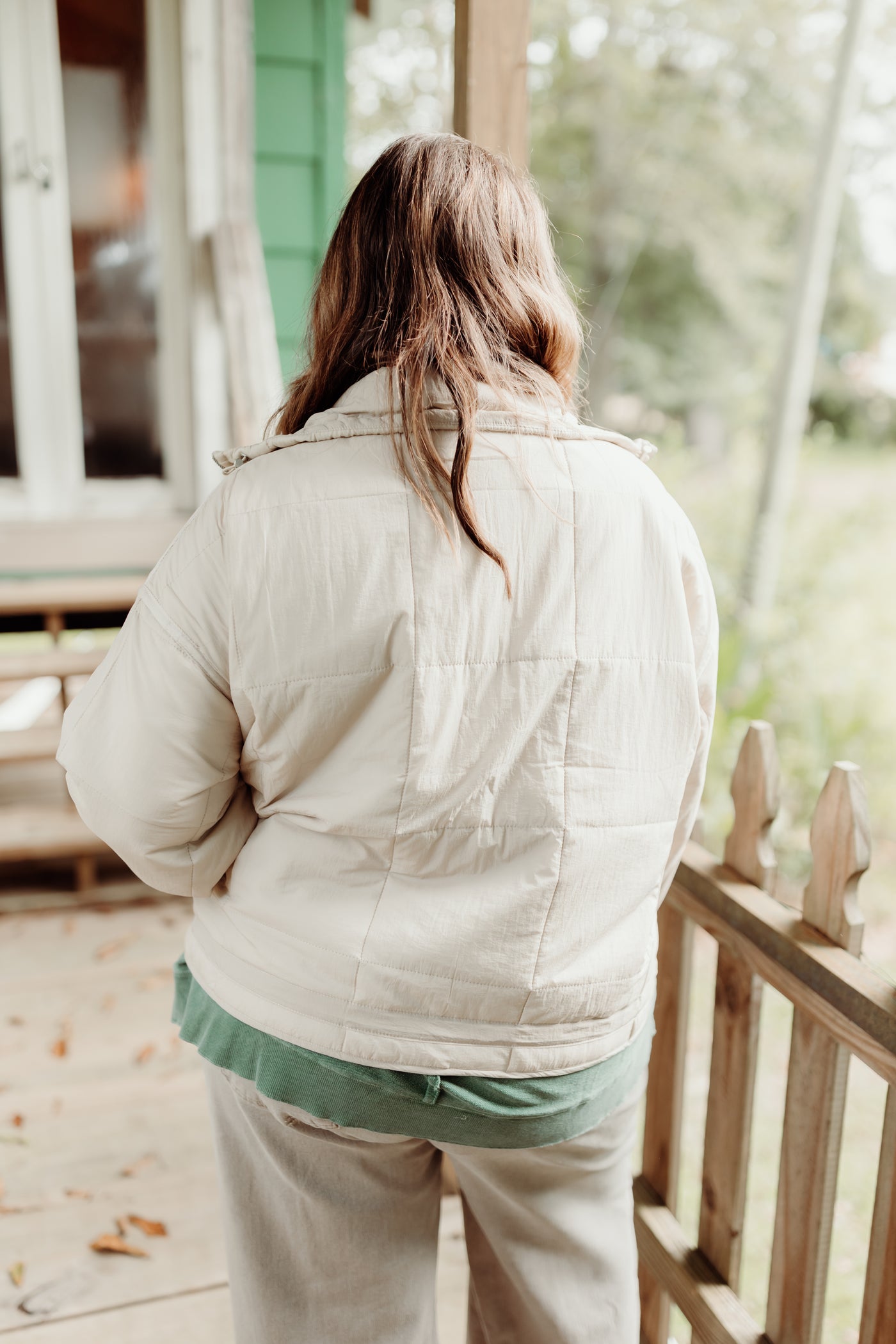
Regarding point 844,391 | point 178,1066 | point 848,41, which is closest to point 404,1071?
point 178,1066

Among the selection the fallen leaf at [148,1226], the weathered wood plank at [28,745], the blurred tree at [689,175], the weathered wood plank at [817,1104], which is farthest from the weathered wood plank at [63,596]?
the blurred tree at [689,175]

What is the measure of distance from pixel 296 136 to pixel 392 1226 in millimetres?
3372

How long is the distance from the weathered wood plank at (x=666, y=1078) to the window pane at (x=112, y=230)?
8.41 feet

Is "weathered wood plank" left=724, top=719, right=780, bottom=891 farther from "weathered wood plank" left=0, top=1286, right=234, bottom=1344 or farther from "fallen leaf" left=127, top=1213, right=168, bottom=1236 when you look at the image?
"fallen leaf" left=127, top=1213, right=168, bottom=1236

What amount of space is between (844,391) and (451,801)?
42.1 feet

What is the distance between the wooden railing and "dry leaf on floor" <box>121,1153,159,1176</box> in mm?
965

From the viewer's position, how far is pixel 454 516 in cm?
95

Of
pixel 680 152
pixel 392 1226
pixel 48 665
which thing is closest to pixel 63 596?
pixel 48 665

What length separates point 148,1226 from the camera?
1.94 m

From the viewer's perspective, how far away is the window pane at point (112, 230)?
3266 mm

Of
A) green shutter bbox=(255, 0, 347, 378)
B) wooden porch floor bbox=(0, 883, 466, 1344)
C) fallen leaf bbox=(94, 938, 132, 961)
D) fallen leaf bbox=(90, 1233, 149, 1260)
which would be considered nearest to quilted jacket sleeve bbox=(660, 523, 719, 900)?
wooden porch floor bbox=(0, 883, 466, 1344)

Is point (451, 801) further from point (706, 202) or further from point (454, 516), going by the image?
point (706, 202)

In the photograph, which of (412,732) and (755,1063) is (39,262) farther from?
(755,1063)

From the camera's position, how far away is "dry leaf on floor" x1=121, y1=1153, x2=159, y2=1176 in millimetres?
2078
